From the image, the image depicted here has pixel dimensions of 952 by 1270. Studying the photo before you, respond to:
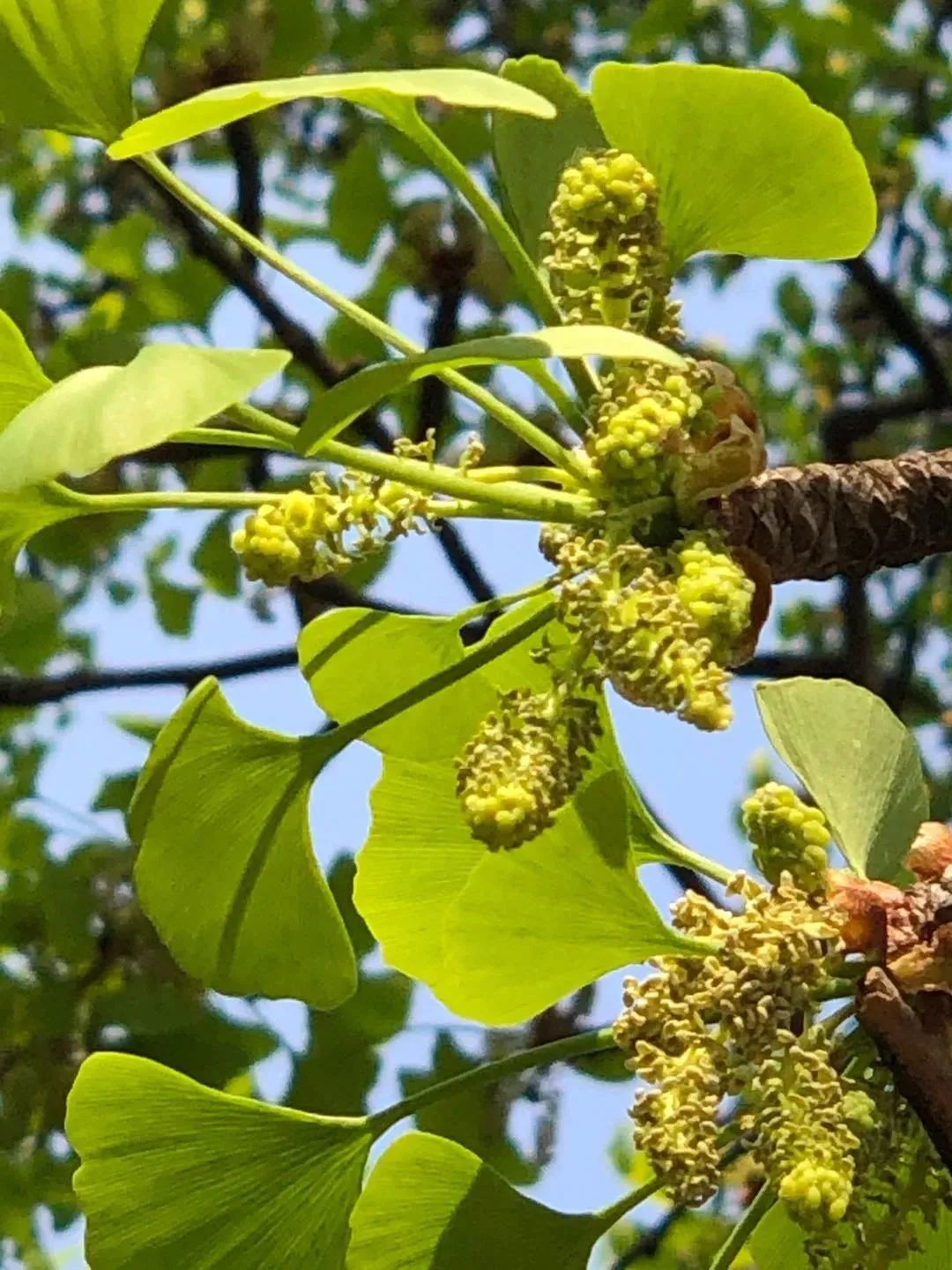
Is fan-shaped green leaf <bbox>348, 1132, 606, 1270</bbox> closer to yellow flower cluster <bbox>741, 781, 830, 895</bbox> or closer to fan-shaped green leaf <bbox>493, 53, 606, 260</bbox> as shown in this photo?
yellow flower cluster <bbox>741, 781, 830, 895</bbox>

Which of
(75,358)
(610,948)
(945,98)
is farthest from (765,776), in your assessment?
(610,948)

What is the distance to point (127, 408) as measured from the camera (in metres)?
0.38

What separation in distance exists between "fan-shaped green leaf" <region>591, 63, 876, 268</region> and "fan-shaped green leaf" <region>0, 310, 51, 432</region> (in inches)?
7.9

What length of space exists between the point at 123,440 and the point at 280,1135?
0.31 metres

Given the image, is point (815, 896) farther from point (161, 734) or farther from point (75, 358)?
point (75, 358)

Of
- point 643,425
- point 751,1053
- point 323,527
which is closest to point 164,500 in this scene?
A: point 323,527

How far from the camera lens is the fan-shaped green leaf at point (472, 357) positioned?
37 centimetres

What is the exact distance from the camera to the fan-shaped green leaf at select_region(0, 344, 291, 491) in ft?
1.21

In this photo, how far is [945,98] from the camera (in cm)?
166

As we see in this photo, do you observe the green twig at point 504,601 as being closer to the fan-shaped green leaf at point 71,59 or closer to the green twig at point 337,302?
the green twig at point 337,302

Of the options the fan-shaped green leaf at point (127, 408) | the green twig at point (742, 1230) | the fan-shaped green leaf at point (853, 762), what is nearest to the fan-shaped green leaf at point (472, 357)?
the fan-shaped green leaf at point (127, 408)

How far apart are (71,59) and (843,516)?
0.30 metres

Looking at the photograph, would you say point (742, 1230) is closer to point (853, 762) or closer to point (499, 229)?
point (853, 762)

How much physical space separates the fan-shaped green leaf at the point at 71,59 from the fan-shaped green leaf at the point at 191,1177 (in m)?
0.32
